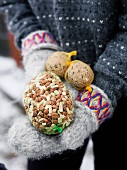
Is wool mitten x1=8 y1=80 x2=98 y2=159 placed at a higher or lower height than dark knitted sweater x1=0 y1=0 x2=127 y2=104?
lower

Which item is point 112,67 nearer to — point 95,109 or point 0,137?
point 95,109

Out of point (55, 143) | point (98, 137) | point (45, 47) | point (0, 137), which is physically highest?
point (45, 47)

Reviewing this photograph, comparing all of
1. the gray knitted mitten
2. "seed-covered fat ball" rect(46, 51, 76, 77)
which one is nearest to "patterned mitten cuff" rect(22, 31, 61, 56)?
"seed-covered fat ball" rect(46, 51, 76, 77)

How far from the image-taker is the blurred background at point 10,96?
1540 millimetres

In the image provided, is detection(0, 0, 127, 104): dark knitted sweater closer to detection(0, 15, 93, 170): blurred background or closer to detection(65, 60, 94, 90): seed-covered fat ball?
detection(65, 60, 94, 90): seed-covered fat ball

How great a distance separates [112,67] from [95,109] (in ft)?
0.39

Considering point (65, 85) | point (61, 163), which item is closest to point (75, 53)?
point (65, 85)

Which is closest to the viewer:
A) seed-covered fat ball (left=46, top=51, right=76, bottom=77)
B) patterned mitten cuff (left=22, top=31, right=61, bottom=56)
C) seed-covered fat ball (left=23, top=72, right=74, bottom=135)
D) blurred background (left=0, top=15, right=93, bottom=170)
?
seed-covered fat ball (left=23, top=72, right=74, bottom=135)

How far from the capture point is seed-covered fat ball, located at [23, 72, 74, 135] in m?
0.74

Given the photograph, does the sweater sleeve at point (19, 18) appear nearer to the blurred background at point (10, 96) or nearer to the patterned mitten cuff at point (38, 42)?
the patterned mitten cuff at point (38, 42)

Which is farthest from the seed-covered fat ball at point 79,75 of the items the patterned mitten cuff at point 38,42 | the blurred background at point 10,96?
the blurred background at point 10,96

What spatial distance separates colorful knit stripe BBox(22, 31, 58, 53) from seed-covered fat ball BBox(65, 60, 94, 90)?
0.66 ft

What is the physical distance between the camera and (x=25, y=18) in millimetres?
1082

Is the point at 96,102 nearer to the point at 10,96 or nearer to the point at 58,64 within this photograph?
the point at 58,64
